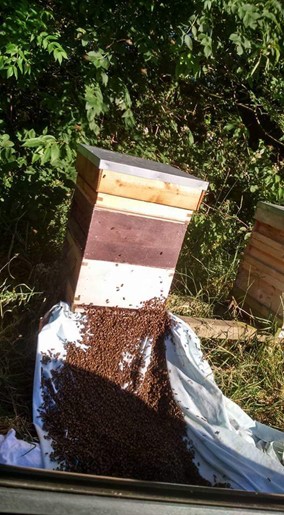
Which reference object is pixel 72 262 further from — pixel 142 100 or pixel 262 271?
pixel 142 100

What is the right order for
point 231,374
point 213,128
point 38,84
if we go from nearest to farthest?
point 231,374 < point 38,84 < point 213,128

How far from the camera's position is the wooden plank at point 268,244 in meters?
3.01

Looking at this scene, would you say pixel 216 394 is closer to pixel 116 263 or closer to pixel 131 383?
pixel 131 383

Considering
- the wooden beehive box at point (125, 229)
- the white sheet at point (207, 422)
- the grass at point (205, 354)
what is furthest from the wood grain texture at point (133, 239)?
the grass at point (205, 354)

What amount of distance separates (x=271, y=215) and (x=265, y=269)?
37 cm

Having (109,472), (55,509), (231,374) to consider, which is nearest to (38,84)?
(231,374)

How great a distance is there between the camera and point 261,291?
10.3ft

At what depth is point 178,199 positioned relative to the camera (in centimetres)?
232

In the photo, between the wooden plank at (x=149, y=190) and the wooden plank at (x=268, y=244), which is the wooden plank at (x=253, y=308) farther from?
the wooden plank at (x=149, y=190)

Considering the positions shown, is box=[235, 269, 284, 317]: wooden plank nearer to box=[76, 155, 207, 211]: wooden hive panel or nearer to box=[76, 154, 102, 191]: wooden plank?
box=[76, 155, 207, 211]: wooden hive panel

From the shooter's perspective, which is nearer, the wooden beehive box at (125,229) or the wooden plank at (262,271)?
the wooden beehive box at (125,229)

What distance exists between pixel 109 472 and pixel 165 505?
86cm

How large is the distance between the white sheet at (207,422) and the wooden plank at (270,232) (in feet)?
2.98

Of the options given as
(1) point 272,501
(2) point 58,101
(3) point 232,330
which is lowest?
(3) point 232,330
